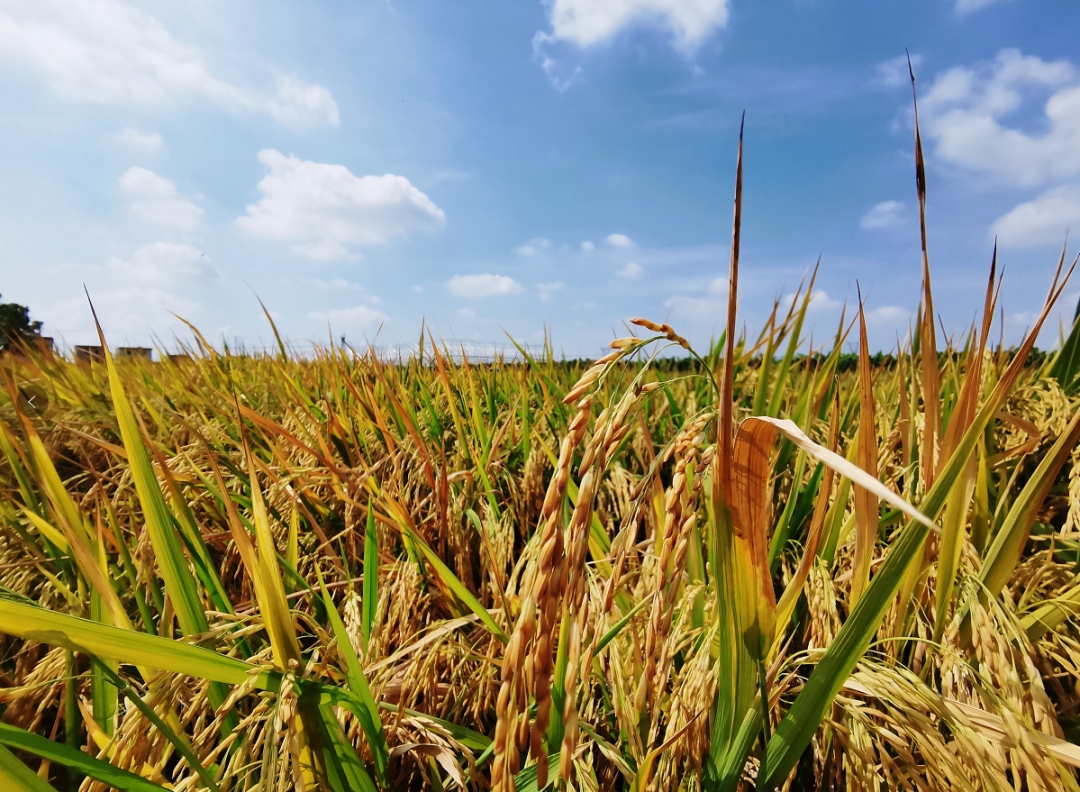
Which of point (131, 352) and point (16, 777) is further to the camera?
point (131, 352)

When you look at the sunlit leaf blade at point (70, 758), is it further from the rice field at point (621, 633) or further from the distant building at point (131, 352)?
the distant building at point (131, 352)

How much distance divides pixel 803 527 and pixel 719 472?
1054mm

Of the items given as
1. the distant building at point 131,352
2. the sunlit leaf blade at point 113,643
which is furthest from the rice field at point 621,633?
the distant building at point 131,352

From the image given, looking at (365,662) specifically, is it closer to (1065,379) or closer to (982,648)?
(982,648)

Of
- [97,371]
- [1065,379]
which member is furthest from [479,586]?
[97,371]

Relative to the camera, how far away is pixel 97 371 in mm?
3826

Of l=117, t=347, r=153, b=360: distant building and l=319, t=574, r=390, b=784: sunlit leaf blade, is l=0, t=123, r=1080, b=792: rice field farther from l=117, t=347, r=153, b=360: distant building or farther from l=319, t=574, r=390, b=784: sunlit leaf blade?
l=117, t=347, r=153, b=360: distant building

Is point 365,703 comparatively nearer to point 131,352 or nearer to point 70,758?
point 70,758

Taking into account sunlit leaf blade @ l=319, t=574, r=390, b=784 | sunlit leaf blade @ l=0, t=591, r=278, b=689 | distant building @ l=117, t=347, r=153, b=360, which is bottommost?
sunlit leaf blade @ l=319, t=574, r=390, b=784

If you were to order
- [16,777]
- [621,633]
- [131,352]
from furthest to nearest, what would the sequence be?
[131,352], [621,633], [16,777]

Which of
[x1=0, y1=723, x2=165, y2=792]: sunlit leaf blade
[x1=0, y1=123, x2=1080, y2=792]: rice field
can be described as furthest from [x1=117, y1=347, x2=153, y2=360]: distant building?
[x1=0, y1=723, x2=165, y2=792]: sunlit leaf blade

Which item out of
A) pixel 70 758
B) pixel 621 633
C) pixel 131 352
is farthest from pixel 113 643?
pixel 131 352

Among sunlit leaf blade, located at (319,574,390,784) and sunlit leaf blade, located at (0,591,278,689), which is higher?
sunlit leaf blade, located at (0,591,278,689)

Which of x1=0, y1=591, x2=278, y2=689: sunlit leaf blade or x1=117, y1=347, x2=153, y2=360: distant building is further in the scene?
x1=117, y1=347, x2=153, y2=360: distant building
